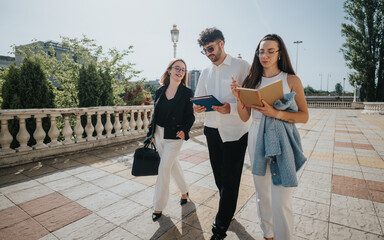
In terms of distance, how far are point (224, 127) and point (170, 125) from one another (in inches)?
30.2

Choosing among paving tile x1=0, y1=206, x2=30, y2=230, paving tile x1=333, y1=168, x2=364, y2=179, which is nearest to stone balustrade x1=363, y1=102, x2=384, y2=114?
paving tile x1=333, y1=168, x2=364, y2=179

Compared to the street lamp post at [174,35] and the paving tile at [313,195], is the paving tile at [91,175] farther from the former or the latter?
the street lamp post at [174,35]

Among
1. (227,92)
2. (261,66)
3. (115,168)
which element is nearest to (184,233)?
(227,92)

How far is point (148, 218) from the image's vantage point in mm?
2543

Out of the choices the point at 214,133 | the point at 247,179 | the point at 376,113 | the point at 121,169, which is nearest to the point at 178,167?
the point at 214,133

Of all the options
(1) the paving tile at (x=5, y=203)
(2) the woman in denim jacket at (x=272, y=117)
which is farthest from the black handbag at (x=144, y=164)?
(1) the paving tile at (x=5, y=203)

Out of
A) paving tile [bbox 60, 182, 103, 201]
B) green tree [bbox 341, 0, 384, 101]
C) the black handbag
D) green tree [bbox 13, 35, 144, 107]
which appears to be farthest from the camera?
green tree [bbox 341, 0, 384, 101]

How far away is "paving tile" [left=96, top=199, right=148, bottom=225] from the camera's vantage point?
2.53 metres

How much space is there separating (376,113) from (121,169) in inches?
1020

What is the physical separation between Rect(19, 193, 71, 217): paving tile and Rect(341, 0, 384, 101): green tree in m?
33.2

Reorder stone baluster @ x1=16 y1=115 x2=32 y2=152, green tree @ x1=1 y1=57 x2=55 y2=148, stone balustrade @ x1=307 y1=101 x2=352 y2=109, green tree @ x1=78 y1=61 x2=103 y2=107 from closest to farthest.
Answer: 1. stone baluster @ x1=16 y1=115 x2=32 y2=152
2. green tree @ x1=1 y1=57 x2=55 y2=148
3. green tree @ x1=78 y1=61 x2=103 y2=107
4. stone balustrade @ x1=307 y1=101 x2=352 y2=109

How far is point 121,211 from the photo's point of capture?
8.86 feet

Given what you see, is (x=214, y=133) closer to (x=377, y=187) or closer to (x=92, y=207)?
(x=92, y=207)

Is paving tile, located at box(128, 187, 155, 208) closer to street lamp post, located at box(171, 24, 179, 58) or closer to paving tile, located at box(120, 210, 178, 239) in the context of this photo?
paving tile, located at box(120, 210, 178, 239)
